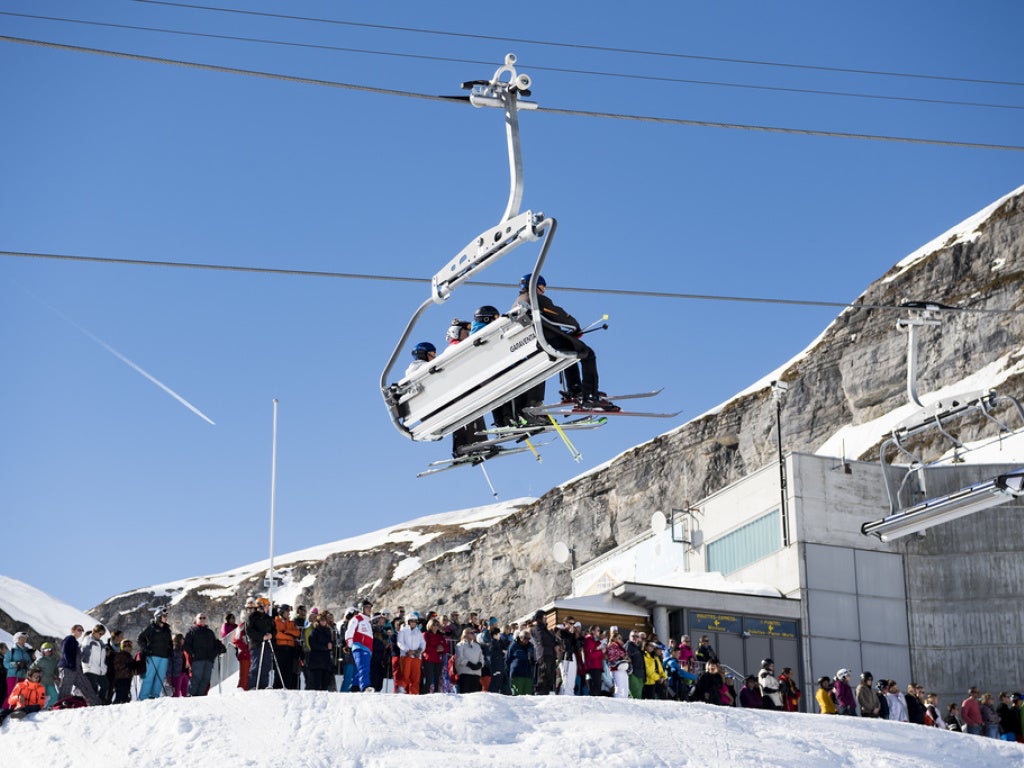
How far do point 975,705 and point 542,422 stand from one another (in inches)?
423

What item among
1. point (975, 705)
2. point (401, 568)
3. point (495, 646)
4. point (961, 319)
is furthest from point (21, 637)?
point (401, 568)

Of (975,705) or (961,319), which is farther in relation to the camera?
(961,319)

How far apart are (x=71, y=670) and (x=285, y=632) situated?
269 centimetres

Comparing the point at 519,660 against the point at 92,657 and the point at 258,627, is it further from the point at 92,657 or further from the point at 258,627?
the point at 92,657

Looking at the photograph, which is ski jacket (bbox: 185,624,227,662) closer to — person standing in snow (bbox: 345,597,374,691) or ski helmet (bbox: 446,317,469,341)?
person standing in snow (bbox: 345,597,374,691)

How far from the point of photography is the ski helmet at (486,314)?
15.4m

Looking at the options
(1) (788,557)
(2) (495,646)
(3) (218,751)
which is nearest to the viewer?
(3) (218,751)

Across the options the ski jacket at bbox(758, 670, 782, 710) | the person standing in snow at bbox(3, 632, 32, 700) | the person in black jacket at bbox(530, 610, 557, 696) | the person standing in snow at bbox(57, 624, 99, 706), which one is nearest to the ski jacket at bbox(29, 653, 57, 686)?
the person standing in snow at bbox(57, 624, 99, 706)

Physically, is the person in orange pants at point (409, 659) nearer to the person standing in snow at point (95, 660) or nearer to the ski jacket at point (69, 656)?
the person standing in snow at point (95, 660)

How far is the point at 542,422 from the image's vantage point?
16141 mm

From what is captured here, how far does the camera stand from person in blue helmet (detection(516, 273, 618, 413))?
1452 centimetres

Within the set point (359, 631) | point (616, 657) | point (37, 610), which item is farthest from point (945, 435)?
point (37, 610)

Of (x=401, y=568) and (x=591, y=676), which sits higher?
(x=401, y=568)

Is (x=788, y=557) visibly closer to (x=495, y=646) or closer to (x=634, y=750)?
(x=495, y=646)
